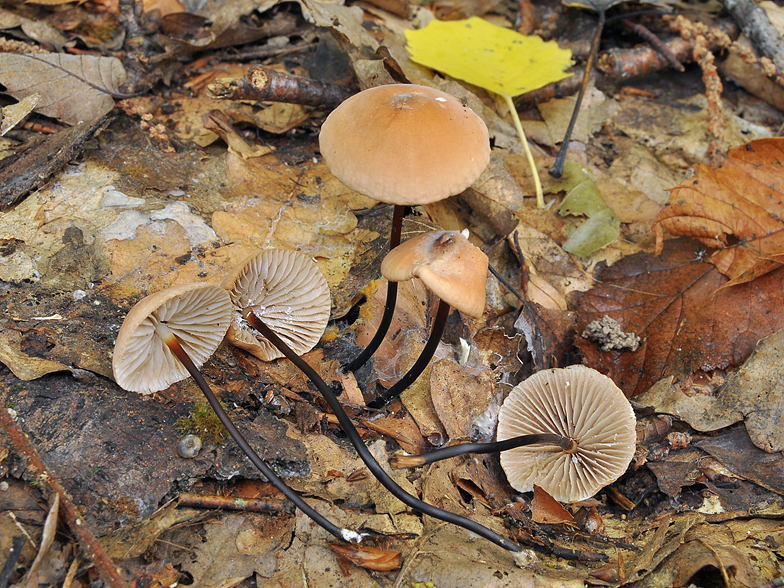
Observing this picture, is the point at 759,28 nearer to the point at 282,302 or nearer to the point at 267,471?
the point at 282,302

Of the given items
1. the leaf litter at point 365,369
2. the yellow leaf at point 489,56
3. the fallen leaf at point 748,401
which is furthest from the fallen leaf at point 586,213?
the fallen leaf at point 748,401

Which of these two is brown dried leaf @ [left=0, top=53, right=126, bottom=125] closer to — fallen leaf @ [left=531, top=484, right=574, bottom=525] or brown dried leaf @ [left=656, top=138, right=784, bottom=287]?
fallen leaf @ [left=531, top=484, right=574, bottom=525]

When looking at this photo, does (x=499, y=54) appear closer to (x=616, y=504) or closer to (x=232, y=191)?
(x=232, y=191)

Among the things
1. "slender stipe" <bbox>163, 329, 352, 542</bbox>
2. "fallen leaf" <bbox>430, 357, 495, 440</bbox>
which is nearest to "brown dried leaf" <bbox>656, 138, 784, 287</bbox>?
"fallen leaf" <bbox>430, 357, 495, 440</bbox>

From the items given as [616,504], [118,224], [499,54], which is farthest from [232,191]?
[616,504]

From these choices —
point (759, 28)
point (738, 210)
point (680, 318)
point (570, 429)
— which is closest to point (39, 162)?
point (570, 429)
